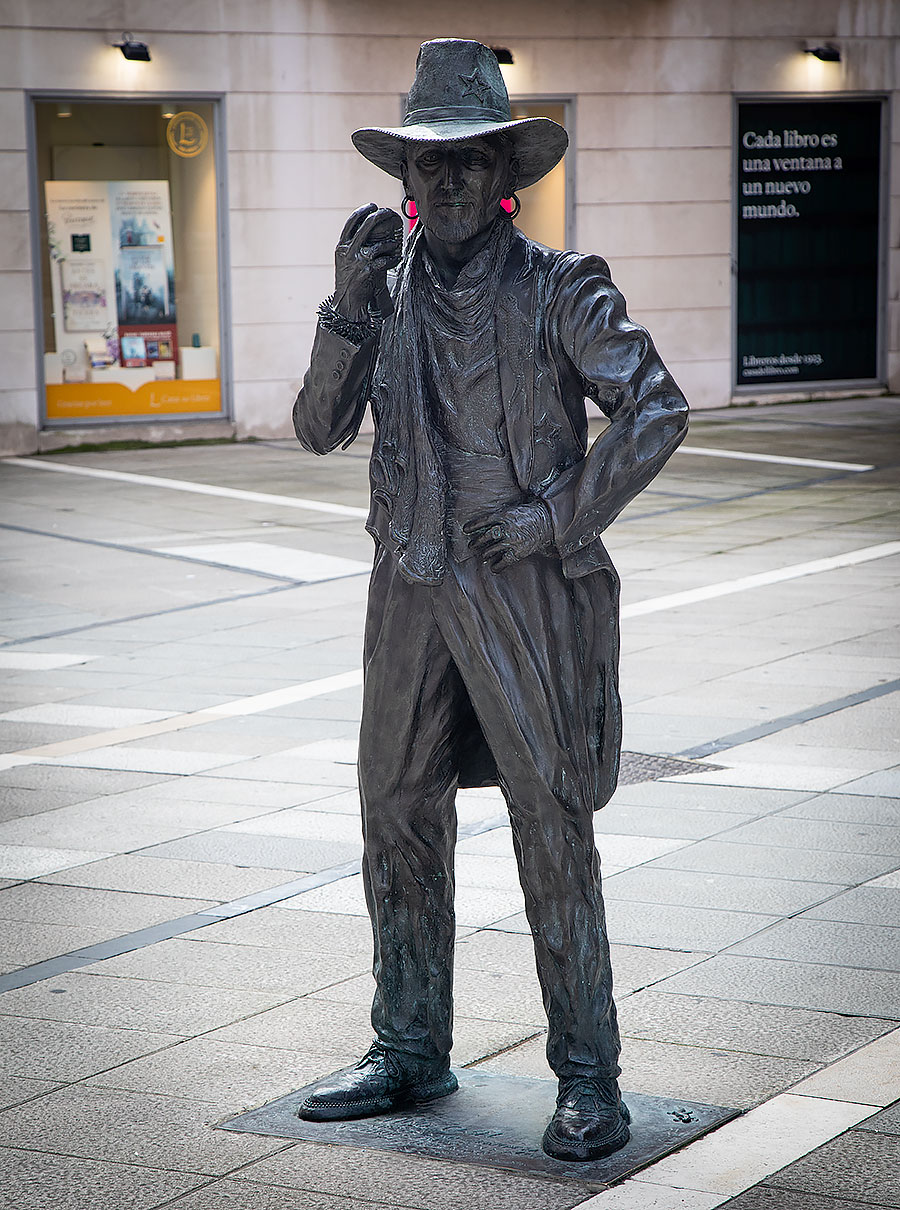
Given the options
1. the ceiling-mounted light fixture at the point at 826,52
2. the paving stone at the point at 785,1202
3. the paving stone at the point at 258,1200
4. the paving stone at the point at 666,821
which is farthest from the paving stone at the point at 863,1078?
the ceiling-mounted light fixture at the point at 826,52

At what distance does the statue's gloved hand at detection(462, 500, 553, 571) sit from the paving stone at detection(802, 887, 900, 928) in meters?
2.08

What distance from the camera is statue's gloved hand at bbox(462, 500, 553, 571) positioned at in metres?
3.88

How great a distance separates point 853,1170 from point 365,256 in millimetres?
2128

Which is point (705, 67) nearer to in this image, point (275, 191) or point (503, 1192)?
point (275, 191)

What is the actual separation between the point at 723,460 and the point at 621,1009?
1391 centimetres

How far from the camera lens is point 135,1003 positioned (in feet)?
15.9

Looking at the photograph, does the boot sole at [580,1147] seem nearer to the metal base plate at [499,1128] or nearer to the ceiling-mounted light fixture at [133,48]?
the metal base plate at [499,1128]

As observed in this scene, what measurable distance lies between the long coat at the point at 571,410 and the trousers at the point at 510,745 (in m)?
0.04

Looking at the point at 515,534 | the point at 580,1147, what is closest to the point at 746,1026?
the point at 580,1147

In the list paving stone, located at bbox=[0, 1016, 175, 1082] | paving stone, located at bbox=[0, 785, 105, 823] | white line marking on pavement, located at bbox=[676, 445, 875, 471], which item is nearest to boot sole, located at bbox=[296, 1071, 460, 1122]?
paving stone, located at bbox=[0, 1016, 175, 1082]

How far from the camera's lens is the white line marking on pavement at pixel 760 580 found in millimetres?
10727

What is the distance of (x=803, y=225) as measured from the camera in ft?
77.1

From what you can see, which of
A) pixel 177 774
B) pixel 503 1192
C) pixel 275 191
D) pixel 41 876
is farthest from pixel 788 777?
pixel 275 191

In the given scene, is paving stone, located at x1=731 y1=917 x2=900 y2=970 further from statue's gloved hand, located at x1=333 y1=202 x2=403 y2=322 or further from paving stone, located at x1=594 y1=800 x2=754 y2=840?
statue's gloved hand, located at x1=333 y1=202 x2=403 y2=322
